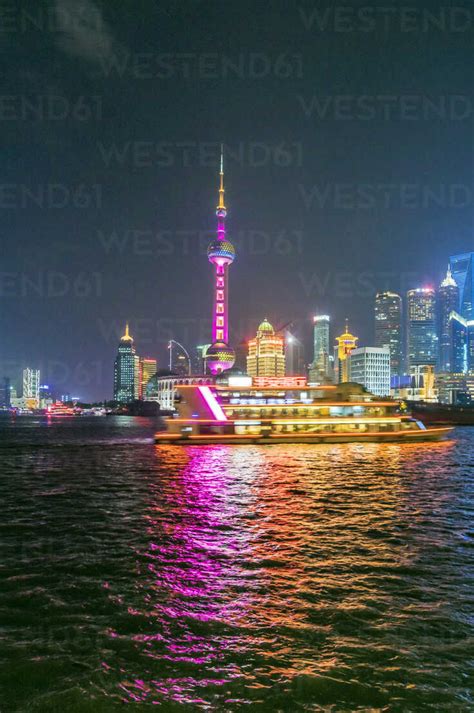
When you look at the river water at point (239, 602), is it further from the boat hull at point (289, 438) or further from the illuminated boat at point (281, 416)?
the illuminated boat at point (281, 416)

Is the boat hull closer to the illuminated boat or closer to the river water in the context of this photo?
the illuminated boat

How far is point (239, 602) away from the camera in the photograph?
11414 mm

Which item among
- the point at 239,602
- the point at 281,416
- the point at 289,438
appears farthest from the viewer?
the point at 281,416

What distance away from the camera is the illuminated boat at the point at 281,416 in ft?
186

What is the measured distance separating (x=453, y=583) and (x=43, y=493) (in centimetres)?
2292

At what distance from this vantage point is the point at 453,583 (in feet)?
41.4

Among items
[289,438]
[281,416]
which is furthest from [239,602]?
[281,416]

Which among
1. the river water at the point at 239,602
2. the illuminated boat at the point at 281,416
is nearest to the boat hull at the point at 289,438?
A: the illuminated boat at the point at 281,416

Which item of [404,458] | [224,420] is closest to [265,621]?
[404,458]

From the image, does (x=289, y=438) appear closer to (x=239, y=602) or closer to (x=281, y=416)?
(x=281, y=416)

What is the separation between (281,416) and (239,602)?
46874 mm

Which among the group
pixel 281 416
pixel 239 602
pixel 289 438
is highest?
pixel 281 416

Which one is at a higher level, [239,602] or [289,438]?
[239,602]

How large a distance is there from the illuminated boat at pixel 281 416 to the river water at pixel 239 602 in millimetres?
30219
